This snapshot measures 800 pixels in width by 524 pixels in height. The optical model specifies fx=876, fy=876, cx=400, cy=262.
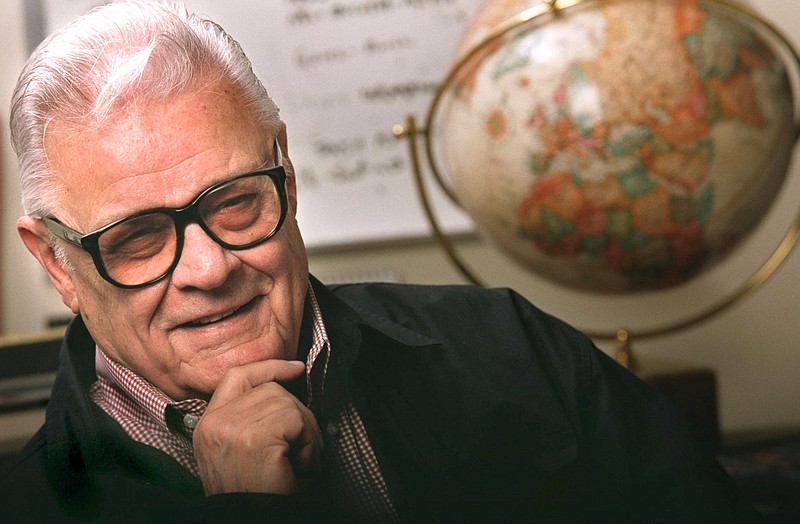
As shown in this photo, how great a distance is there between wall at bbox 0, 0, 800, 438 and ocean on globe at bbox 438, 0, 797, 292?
37 centimetres

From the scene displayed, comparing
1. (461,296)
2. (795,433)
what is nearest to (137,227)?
(461,296)

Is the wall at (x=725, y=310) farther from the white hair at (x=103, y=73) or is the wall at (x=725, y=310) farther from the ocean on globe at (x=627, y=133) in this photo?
the white hair at (x=103, y=73)

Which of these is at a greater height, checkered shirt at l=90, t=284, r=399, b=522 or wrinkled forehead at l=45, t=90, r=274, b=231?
wrinkled forehead at l=45, t=90, r=274, b=231

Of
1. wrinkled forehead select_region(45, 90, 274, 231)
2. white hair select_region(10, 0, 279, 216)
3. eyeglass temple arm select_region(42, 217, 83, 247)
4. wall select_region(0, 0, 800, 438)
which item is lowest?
wall select_region(0, 0, 800, 438)

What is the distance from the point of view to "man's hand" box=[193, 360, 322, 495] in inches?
18.9

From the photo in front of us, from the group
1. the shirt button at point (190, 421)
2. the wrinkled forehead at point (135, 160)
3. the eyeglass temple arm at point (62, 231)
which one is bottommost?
the shirt button at point (190, 421)

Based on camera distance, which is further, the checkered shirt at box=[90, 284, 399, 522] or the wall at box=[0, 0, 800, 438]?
the wall at box=[0, 0, 800, 438]

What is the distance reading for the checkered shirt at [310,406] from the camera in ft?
1.63

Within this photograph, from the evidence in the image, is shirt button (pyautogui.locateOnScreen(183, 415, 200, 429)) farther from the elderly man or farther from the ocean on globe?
the ocean on globe

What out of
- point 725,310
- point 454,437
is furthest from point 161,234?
point 725,310

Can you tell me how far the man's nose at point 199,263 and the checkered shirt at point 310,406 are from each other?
71mm

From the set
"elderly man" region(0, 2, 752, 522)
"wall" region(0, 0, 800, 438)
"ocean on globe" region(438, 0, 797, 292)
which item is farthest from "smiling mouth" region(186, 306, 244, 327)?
"wall" region(0, 0, 800, 438)

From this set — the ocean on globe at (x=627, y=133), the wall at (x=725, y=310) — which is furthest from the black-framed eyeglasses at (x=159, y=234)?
the wall at (x=725, y=310)

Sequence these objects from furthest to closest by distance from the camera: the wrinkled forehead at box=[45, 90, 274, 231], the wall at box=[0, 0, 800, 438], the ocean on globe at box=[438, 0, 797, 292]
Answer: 1. the wall at box=[0, 0, 800, 438]
2. the ocean on globe at box=[438, 0, 797, 292]
3. the wrinkled forehead at box=[45, 90, 274, 231]
